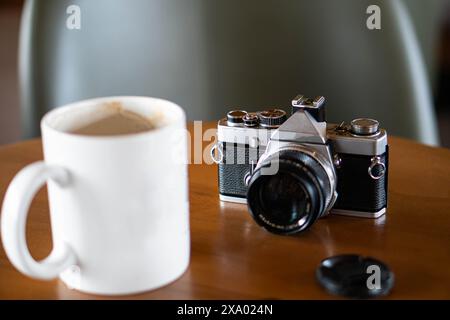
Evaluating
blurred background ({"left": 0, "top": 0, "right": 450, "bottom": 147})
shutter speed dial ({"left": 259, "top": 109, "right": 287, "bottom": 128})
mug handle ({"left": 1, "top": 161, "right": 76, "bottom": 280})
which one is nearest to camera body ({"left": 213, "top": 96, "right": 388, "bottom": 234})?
shutter speed dial ({"left": 259, "top": 109, "right": 287, "bottom": 128})

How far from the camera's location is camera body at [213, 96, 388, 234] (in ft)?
1.92

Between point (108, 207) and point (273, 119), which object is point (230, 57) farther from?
point (108, 207)

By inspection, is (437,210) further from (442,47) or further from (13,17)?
(13,17)

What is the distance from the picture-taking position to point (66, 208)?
0.49m

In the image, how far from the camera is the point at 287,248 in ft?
1.91

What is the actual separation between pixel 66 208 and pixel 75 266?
1.7 inches

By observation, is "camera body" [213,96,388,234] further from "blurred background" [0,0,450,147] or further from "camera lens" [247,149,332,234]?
"blurred background" [0,0,450,147]

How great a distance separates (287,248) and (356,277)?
77 mm

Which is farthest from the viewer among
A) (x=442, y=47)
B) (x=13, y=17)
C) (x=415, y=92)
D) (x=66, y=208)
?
(x=13, y=17)

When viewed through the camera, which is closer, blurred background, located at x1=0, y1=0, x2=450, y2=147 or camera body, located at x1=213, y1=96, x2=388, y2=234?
camera body, located at x1=213, y1=96, x2=388, y2=234

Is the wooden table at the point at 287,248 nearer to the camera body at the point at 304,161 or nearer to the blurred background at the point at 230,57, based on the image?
the camera body at the point at 304,161

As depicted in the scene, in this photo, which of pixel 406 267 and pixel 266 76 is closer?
pixel 406 267

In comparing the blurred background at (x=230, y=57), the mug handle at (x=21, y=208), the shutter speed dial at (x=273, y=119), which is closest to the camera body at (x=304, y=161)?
the shutter speed dial at (x=273, y=119)
